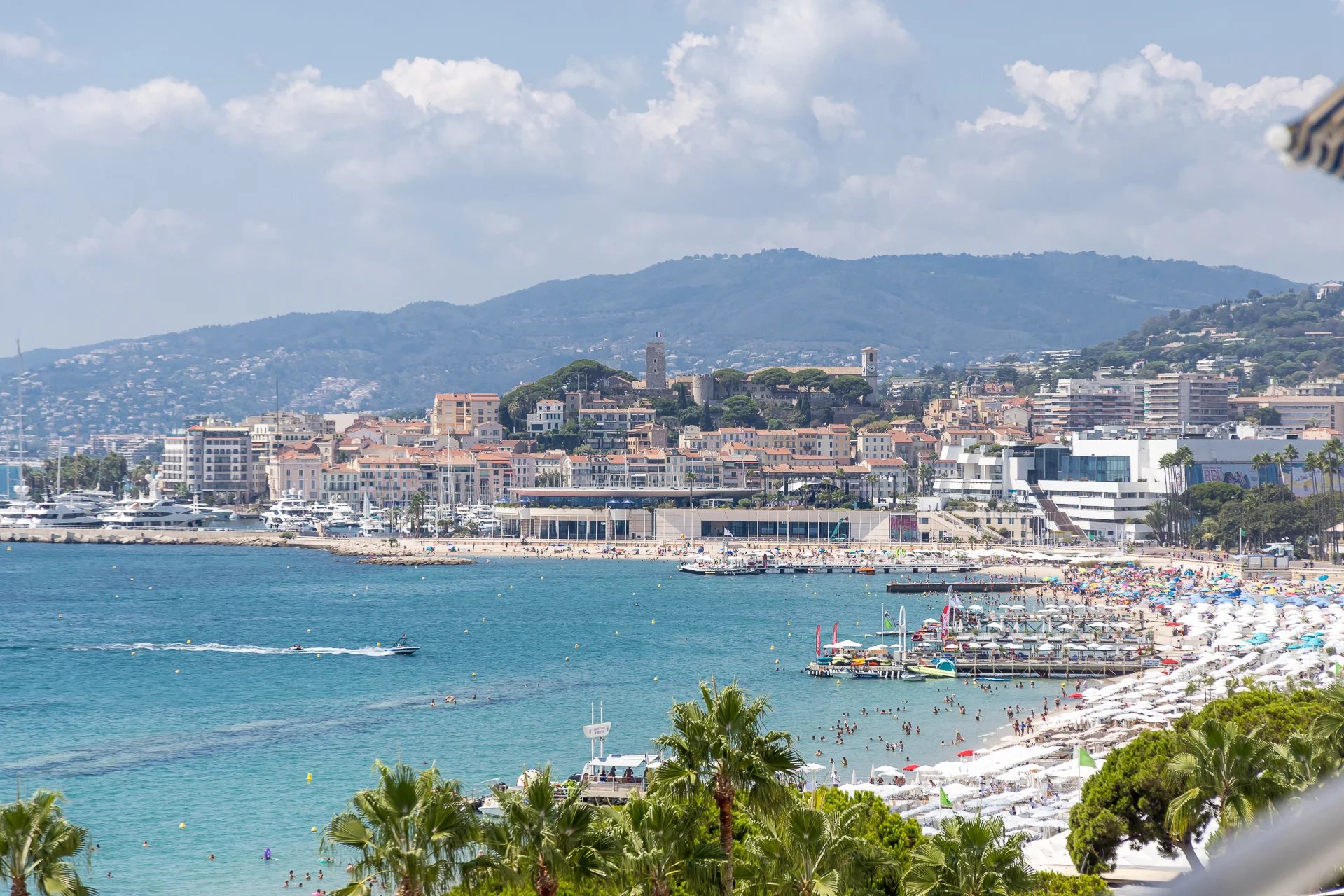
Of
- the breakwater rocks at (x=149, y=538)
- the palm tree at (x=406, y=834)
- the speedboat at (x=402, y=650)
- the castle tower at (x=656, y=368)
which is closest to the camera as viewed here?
the palm tree at (x=406, y=834)

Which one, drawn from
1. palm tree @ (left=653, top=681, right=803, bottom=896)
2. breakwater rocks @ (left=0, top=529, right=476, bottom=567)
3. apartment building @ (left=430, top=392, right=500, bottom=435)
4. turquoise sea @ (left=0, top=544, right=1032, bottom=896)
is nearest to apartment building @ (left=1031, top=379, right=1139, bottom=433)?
apartment building @ (left=430, top=392, right=500, bottom=435)

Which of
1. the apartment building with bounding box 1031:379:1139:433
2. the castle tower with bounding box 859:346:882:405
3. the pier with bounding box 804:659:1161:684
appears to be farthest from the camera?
the castle tower with bounding box 859:346:882:405

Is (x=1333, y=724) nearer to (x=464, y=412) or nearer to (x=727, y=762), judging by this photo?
(x=727, y=762)

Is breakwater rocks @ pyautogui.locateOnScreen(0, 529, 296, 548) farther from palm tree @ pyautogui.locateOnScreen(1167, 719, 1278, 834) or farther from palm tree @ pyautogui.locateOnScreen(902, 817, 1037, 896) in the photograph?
palm tree @ pyautogui.locateOnScreen(902, 817, 1037, 896)

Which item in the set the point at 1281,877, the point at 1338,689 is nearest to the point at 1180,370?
the point at 1338,689

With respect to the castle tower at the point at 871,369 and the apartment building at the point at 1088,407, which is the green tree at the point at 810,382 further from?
the apartment building at the point at 1088,407

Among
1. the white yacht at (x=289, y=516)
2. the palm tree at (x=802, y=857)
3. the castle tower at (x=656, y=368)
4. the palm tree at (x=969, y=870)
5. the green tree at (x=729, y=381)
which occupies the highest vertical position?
the castle tower at (x=656, y=368)

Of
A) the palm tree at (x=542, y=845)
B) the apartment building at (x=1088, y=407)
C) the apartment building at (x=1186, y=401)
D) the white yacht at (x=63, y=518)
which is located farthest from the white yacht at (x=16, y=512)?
the palm tree at (x=542, y=845)

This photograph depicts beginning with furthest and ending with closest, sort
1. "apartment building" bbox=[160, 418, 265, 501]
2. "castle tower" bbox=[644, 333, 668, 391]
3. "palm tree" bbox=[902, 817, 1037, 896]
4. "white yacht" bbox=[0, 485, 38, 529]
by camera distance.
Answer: "castle tower" bbox=[644, 333, 668, 391], "apartment building" bbox=[160, 418, 265, 501], "white yacht" bbox=[0, 485, 38, 529], "palm tree" bbox=[902, 817, 1037, 896]
